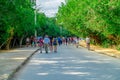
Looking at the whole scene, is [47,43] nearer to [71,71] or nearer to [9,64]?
[9,64]

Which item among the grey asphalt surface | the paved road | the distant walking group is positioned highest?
the distant walking group

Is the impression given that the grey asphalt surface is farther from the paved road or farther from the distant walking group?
the distant walking group

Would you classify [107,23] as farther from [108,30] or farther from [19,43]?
[19,43]

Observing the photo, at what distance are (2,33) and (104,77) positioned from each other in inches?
1100

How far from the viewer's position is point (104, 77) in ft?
50.9

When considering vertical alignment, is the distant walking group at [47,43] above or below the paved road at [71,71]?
above

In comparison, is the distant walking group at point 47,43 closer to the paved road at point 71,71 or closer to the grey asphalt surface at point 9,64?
the grey asphalt surface at point 9,64

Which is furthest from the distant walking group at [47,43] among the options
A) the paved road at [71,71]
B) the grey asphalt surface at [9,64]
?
the paved road at [71,71]

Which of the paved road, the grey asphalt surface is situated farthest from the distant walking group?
the paved road

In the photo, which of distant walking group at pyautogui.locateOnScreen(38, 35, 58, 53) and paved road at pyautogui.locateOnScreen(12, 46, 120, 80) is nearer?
paved road at pyautogui.locateOnScreen(12, 46, 120, 80)

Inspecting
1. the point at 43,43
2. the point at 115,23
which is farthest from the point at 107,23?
the point at 43,43

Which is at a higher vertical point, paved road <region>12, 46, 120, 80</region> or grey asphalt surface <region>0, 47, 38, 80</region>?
grey asphalt surface <region>0, 47, 38, 80</region>

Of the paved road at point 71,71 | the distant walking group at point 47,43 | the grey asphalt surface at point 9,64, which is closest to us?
the paved road at point 71,71

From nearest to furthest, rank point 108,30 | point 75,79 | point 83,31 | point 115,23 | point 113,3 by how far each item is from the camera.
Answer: point 75,79 → point 113,3 → point 115,23 → point 108,30 → point 83,31
